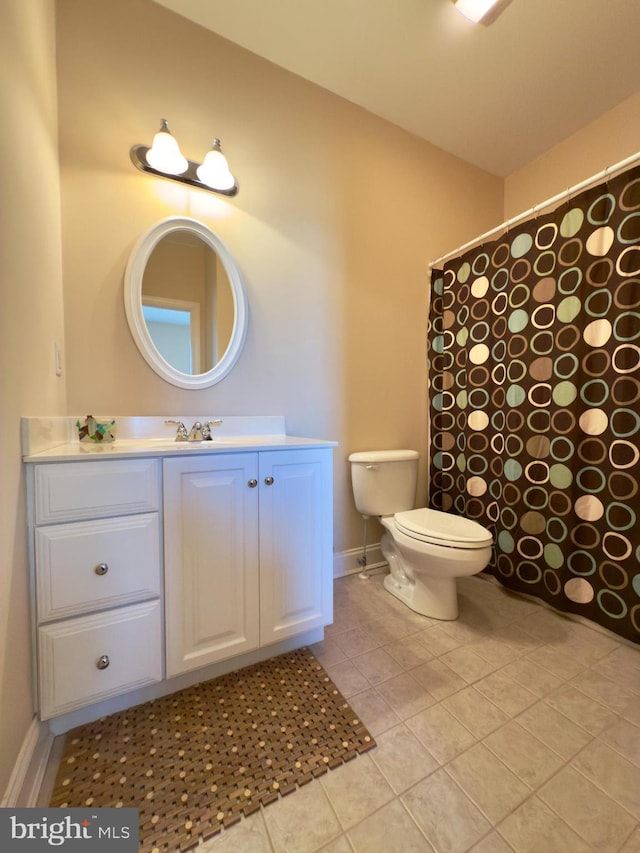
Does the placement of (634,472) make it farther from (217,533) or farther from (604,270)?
(217,533)

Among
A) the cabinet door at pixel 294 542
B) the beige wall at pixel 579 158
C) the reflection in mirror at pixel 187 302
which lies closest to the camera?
the cabinet door at pixel 294 542

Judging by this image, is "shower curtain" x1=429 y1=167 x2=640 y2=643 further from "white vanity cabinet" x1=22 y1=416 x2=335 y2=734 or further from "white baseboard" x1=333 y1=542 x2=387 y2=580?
"white vanity cabinet" x1=22 y1=416 x2=335 y2=734

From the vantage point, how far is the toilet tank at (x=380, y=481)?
1780mm

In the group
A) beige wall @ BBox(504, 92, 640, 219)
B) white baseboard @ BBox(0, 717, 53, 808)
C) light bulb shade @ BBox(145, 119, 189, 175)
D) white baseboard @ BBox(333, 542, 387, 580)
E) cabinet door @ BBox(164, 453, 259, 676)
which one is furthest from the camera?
white baseboard @ BBox(333, 542, 387, 580)

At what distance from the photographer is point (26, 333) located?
875mm

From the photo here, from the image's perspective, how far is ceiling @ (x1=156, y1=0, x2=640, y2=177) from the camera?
137cm

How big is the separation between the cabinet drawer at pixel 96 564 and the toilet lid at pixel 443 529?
41.7 inches

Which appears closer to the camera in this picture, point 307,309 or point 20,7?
point 20,7

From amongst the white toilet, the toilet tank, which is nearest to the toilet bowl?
the white toilet

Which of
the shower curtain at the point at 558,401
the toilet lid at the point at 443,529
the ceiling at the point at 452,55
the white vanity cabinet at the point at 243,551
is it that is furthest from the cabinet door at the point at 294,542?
the ceiling at the point at 452,55

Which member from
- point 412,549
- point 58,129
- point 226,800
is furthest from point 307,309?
point 226,800

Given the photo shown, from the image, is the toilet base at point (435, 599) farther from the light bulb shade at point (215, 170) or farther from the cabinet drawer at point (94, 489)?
the light bulb shade at point (215, 170)

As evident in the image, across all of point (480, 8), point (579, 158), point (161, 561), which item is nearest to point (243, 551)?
point (161, 561)

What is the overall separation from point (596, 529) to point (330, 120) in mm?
2387
